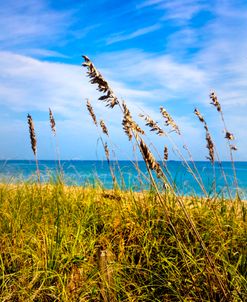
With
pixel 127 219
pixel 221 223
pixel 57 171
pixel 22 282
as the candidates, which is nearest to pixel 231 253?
pixel 221 223

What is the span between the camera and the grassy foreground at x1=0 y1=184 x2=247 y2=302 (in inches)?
138

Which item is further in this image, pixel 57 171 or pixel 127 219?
pixel 57 171

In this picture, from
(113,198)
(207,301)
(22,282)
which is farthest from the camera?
(113,198)

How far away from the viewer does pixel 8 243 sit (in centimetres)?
426

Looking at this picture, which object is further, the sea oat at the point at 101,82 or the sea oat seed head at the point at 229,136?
the sea oat seed head at the point at 229,136

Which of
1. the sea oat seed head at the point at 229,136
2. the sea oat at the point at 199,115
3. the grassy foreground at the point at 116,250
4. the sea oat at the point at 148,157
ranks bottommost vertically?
the grassy foreground at the point at 116,250

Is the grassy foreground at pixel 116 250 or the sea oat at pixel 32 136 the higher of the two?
the sea oat at pixel 32 136

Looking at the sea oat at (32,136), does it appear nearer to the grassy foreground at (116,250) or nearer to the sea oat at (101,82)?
the grassy foreground at (116,250)

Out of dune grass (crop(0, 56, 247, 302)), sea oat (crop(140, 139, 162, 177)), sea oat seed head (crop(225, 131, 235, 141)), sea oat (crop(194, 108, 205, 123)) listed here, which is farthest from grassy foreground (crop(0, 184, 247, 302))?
sea oat (crop(194, 108, 205, 123))

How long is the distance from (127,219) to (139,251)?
0.49 metres

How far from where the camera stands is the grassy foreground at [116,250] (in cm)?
351

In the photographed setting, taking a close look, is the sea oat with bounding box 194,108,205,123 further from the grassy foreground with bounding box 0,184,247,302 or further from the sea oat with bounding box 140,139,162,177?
the sea oat with bounding box 140,139,162,177

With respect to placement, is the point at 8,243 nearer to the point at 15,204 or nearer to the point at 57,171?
the point at 15,204

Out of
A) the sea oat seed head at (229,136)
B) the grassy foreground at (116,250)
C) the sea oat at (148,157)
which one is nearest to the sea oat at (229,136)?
the sea oat seed head at (229,136)
